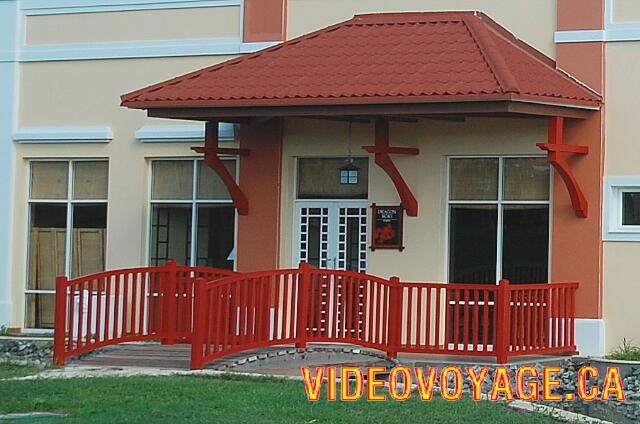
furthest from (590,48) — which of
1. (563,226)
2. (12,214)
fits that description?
(12,214)

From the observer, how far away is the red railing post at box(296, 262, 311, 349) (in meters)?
16.4

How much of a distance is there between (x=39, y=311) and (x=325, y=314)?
6282 millimetres

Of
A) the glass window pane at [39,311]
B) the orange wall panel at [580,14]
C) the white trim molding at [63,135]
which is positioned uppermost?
the orange wall panel at [580,14]

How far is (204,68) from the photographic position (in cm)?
1945

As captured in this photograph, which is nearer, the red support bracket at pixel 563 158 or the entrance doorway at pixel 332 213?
the red support bracket at pixel 563 158

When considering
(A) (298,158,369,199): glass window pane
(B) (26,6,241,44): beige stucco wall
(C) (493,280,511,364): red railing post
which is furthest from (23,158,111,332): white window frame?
(C) (493,280,511,364): red railing post

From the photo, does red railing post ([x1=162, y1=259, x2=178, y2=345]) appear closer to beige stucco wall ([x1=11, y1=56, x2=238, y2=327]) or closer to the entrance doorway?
the entrance doorway

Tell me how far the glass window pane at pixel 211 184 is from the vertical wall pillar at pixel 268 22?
1935 mm

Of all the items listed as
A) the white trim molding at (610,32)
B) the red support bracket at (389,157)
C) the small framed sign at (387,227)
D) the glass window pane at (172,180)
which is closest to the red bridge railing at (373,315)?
the small framed sign at (387,227)

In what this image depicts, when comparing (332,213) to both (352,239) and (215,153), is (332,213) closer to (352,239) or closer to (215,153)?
(352,239)

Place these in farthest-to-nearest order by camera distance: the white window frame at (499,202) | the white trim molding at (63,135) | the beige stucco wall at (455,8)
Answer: the white trim molding at (63,135) → the beige stucco wall at (455,8) → the white window frame at (499,202)

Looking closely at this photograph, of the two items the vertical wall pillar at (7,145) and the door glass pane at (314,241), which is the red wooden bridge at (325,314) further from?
the vertical wall pillar at (7,145)

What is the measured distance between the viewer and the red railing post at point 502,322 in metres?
15.9

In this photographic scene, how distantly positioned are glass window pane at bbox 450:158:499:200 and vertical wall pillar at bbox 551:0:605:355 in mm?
924
